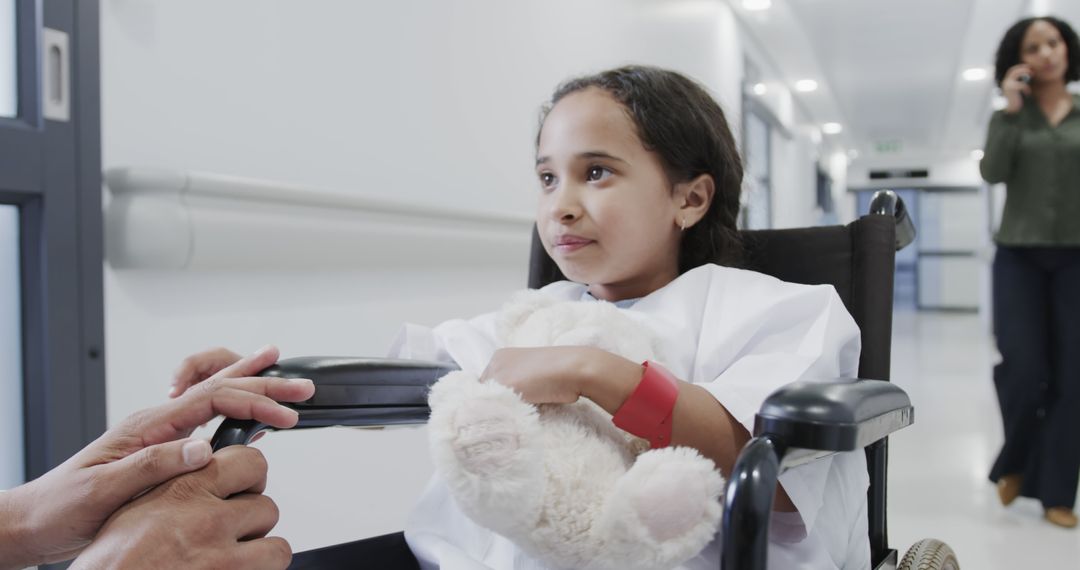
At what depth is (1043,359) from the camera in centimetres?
233

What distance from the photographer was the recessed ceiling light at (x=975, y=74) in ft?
25.5

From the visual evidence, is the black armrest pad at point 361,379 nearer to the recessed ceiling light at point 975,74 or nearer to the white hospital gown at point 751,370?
the white hospital gown at point 751,370

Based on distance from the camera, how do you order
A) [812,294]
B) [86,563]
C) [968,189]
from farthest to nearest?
[968,189], [812,294], [86,563]

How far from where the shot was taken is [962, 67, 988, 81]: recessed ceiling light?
25.5ft

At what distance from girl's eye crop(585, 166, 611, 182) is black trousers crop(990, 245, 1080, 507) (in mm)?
1815

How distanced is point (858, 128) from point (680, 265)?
11800 mm

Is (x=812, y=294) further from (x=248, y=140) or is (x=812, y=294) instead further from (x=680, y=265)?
(x=248, y=140)

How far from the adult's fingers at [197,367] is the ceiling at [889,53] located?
3.75 m

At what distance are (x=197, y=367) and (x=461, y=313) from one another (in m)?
1.52

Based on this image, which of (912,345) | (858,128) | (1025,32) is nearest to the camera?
(1025,32)

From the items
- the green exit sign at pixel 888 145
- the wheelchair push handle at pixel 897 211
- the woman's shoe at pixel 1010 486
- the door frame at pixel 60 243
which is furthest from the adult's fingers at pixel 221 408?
the green exit sign at pixel 888 145

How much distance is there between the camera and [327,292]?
1.92 meters

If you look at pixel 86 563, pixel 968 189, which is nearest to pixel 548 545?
pixel 86 563

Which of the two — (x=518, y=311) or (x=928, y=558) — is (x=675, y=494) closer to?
(x=518, y=311)
